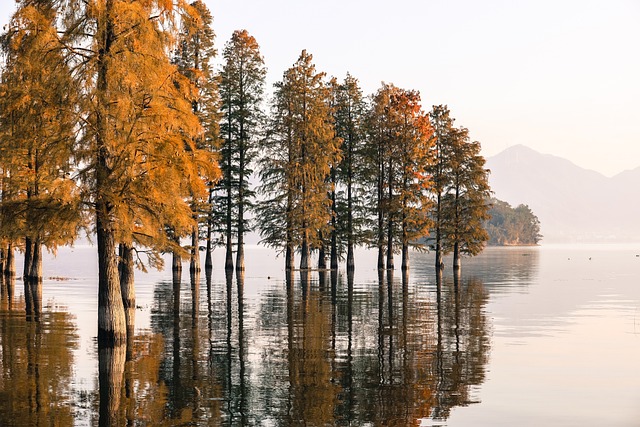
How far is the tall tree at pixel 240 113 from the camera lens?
68.6 metres

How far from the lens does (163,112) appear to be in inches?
958

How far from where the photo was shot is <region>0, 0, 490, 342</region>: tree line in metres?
23.8

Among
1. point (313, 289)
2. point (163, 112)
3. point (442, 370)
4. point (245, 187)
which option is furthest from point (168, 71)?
point (245, 187)


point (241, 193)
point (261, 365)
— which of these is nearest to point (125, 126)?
point (261, 365)

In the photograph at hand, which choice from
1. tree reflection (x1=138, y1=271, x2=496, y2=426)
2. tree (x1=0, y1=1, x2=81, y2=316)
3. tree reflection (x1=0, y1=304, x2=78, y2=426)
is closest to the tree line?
tree (x1=0, y1=1, x2=81, y2=316)

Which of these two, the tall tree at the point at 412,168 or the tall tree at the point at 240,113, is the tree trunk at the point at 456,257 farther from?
the tall tree at the point at 240,113

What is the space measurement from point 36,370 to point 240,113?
49.6m

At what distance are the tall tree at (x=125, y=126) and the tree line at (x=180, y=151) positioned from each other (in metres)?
0.05

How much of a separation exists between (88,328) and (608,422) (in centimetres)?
2041

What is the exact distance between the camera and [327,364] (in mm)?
21750

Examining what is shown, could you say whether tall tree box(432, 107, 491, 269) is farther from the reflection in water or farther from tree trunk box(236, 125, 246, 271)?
the reflection in water

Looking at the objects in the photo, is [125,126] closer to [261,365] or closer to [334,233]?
[261,365]

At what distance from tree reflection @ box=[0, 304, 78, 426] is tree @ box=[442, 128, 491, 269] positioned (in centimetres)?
4650

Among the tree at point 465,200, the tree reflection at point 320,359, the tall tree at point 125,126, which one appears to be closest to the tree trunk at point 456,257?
the tree at point 465,200
